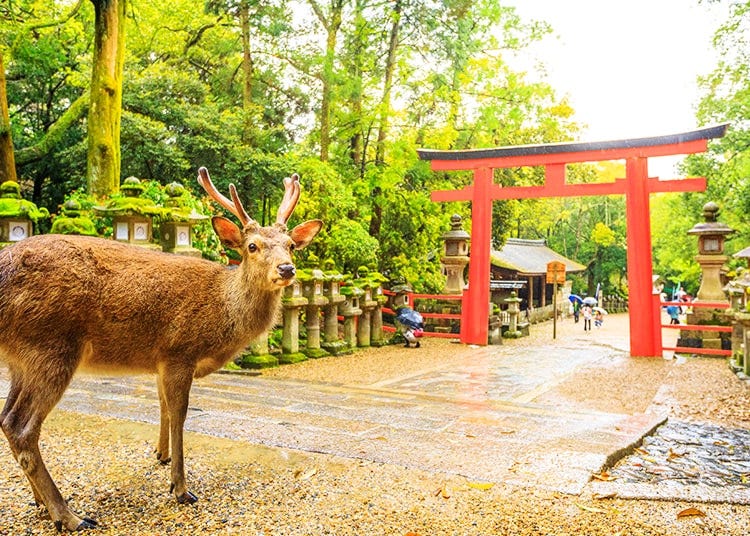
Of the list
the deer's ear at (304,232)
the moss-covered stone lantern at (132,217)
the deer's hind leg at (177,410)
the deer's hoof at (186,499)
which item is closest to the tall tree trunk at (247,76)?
the moss-covered stone lantern at (132,217)

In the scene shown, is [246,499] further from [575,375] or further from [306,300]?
[575,375]

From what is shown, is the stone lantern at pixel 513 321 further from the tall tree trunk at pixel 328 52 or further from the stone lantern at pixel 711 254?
the tall tree trunk at pixel 328 52

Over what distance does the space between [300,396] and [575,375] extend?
4931 mm

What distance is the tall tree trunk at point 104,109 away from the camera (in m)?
9.73

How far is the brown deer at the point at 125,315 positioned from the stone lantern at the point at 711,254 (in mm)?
12044

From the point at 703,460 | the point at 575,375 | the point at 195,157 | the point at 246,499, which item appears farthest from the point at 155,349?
the point at 195,157

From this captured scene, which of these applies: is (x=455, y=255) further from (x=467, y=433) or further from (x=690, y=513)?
(x=690, y=513)

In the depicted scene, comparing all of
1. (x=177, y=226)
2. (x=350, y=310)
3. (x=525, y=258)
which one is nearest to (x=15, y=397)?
(x=177, y=226)

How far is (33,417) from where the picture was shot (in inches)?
99.7

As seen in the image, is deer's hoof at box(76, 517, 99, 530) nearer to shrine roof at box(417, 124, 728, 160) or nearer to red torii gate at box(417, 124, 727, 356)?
red torii gate at box(417, 124, 727, 356)

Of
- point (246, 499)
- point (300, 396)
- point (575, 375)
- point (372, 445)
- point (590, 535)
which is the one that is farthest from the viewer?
point (575, 375)

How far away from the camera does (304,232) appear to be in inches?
137

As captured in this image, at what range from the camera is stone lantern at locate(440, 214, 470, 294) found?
569 inches

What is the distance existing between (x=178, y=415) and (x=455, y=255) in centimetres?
1212
